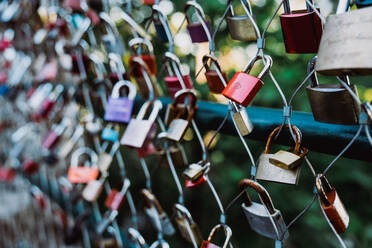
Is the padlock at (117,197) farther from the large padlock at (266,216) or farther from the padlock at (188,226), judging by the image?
the large padlock at (266,216)

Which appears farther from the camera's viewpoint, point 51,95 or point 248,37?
point 51,95

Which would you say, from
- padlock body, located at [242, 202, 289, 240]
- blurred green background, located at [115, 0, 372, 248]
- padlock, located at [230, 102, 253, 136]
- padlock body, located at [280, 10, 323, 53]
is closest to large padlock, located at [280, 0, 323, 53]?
padlock body, located at [280, 10, 323, 53]

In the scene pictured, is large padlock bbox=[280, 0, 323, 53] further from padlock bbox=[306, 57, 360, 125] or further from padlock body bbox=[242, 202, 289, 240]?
padlock body bbox=[242, 202, 289, 240]

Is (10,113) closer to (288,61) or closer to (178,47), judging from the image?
(178,47)

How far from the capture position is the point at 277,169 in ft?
1.34

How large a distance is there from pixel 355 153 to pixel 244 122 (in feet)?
0.48

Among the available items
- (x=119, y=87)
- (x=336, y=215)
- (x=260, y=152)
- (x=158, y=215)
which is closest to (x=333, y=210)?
(x=336, y=215)

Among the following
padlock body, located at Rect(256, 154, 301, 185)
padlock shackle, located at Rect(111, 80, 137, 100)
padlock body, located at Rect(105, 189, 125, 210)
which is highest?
padlock shackle, located at Rect(111, 80, 137, 100)

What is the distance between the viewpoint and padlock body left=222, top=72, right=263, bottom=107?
0.42m

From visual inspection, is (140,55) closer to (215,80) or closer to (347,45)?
(215,80)

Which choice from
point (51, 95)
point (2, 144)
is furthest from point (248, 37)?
point (2, 144)

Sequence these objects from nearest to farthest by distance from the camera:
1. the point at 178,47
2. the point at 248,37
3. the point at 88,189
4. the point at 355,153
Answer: the point at 355,153 → the point at 248,37 → the point at 88,189 → the point at 178,47

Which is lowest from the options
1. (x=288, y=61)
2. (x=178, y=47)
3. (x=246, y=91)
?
(x=288, y=61)

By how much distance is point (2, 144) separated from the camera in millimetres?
1663
